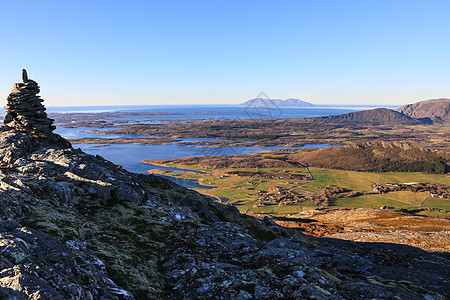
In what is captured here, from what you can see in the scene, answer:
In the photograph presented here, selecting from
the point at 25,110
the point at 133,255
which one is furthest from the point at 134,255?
the point at 25,110

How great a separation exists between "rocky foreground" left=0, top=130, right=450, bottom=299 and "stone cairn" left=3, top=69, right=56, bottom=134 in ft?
17.8

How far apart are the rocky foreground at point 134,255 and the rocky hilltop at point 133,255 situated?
6 cm

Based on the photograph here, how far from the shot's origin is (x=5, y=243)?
1018 centimetres

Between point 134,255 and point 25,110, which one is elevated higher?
point 25,110

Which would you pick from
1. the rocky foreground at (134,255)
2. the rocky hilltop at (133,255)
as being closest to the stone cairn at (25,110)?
the rocky hilltop at (133,255)

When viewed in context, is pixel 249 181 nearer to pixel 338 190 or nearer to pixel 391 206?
pixel 338 190

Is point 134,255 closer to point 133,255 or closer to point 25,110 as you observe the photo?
point 133,255

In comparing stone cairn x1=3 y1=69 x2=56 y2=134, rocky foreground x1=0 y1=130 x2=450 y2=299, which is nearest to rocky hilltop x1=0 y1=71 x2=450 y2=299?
rocky foreground x1=0 y1=130 x2=450 y2=299

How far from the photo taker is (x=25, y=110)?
38.0 meters

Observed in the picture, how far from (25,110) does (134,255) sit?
1381 inches

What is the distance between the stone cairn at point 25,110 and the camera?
3753 centimetres

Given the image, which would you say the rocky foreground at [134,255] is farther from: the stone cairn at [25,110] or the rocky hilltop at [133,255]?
the stone cairn at [25,110]

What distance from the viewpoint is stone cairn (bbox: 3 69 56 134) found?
123 feet

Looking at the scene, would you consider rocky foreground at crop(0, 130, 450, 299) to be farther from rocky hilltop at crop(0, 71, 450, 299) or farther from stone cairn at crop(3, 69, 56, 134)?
stone cairn at crop(3, 69, 56, 134)
